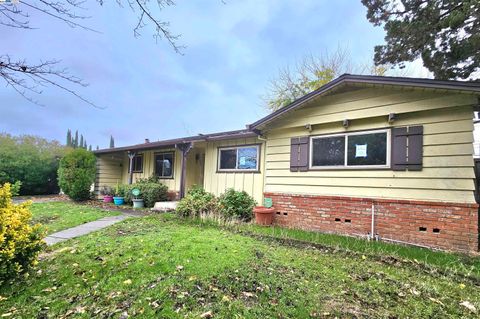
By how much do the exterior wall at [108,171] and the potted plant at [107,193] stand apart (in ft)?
1.73

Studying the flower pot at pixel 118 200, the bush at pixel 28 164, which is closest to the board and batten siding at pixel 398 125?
the flower pot at pixel 118 200

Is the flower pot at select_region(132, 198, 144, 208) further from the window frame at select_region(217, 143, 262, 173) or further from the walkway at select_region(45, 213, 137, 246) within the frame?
the window frame at select_region(217, 143, 262, 173)

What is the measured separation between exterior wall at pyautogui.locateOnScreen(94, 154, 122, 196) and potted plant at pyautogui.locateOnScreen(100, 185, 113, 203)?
526 mm

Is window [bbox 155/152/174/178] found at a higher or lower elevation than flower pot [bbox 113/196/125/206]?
higher

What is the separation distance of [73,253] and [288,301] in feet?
12.0

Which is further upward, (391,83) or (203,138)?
(391,83)

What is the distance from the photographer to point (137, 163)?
46.4ft

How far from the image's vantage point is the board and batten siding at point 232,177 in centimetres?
860

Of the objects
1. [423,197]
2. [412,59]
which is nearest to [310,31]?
[412,59]

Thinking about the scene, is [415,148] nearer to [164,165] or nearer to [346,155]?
[346,155]

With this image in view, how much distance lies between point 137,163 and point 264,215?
9.47 meters

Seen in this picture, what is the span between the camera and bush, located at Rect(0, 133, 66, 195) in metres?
15.2

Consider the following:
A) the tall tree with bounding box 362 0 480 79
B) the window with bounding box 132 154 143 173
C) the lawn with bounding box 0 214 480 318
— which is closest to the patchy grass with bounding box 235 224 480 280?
the lawn with bounding box 0 214 480 318


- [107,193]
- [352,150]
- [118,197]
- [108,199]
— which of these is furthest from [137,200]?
[352,150]
